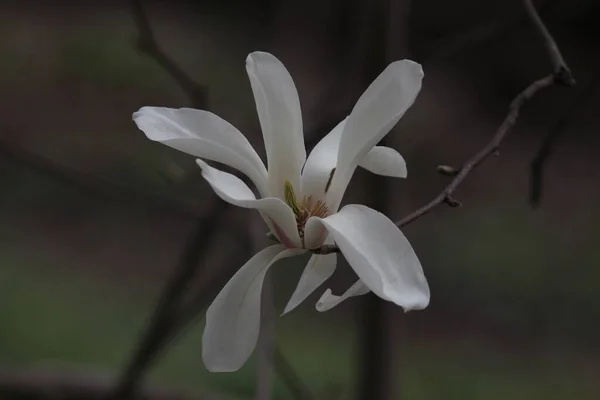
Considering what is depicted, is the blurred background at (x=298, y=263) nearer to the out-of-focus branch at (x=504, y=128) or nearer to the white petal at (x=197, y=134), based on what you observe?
the out-of-focus branch at (x=504, y=128)

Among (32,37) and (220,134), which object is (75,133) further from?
(220,134)

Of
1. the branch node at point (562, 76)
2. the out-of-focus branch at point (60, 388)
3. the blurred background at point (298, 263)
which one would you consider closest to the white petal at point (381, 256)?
the branch node at point (562, 76)

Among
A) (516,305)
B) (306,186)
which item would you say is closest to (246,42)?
(516,305)

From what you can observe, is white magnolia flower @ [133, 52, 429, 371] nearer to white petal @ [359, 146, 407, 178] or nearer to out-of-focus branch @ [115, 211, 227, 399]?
white petal @ [359, 146, 407, 178]

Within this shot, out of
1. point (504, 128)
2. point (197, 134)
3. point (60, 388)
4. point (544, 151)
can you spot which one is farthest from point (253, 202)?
point (60, 388)

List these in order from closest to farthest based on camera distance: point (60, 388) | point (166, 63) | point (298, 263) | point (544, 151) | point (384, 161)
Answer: point (384, 161)
point (544, 151)
point (166, 63)
point (60, 388)
point (298, 263)

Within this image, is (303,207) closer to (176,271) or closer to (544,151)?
(544,151)
